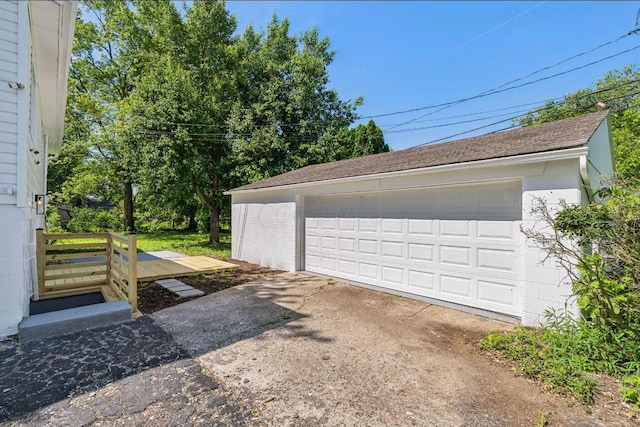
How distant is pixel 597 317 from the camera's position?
347 cm

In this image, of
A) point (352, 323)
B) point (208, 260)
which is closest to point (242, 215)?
point (208, 260)

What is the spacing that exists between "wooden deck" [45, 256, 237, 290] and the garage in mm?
3162

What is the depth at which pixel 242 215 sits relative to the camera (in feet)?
A: 34.2

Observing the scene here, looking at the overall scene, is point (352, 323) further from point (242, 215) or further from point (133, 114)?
point (133, 114)

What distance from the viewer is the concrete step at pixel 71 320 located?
3795 mm

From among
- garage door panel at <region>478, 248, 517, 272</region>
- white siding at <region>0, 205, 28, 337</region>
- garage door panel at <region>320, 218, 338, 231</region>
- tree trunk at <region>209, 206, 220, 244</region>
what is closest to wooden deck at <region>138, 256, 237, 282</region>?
garage door panel at <region>320, 218, 338, 231</region>

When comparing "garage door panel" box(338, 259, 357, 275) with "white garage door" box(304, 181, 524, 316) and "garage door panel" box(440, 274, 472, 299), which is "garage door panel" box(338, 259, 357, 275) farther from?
"garage door panel" box(440, 274, 472, 299)

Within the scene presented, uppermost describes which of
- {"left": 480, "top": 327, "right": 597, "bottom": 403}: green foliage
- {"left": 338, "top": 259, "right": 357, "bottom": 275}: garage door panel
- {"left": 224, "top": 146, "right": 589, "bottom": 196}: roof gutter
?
Result: {"left": 224, "top": 146, "right": 589, "bottom": 196}: roof gutter

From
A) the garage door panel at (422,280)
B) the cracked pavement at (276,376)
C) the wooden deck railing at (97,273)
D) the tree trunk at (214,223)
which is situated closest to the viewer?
the cracked pavement at (276,376)

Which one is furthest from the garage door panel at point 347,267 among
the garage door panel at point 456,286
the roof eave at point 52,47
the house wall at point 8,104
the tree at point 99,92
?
the tree at point 99,92

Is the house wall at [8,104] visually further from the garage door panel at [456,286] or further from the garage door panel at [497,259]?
the garage door panel at [497,259]

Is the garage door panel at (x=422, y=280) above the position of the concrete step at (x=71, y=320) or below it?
above

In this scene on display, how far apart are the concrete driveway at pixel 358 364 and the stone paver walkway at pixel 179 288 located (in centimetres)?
62

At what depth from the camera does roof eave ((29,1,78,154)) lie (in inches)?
159
